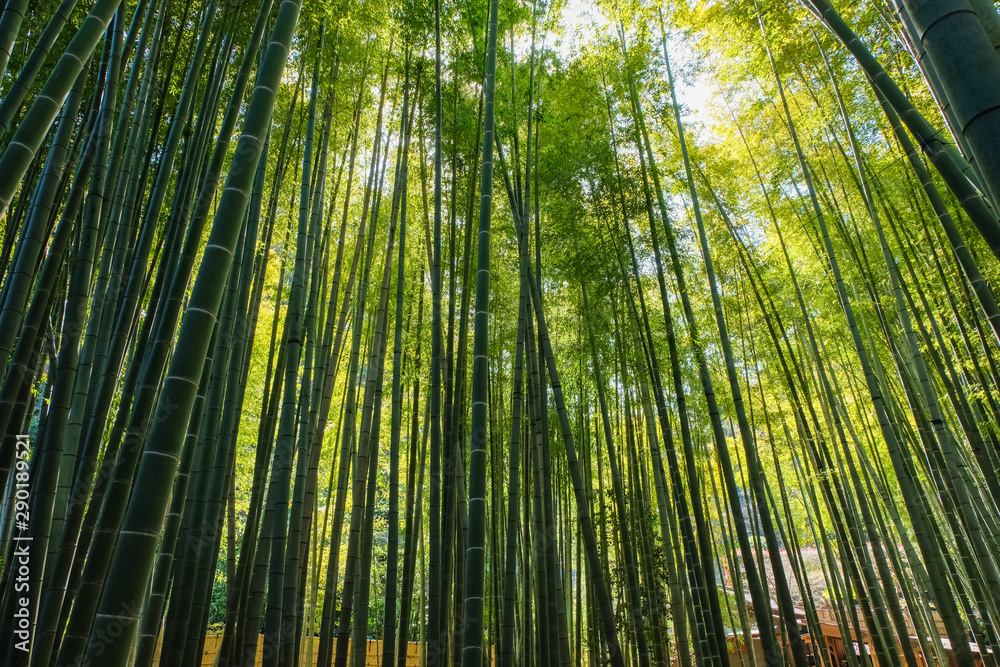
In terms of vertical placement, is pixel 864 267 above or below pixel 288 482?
above

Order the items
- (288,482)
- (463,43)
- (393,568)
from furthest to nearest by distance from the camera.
→ (463,43), (393,568), (288,482)

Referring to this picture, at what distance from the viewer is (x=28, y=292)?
1.86m

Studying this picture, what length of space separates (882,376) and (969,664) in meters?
3.54

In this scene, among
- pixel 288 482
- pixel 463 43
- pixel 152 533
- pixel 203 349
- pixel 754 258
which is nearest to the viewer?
pixel 152 533

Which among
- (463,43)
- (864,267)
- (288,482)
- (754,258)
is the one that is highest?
(463,43)

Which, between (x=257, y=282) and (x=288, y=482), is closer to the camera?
(x=288, y=482)

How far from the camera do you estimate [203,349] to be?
127cm

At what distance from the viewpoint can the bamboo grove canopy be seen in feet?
5.67

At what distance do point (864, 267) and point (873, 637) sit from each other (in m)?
3.35

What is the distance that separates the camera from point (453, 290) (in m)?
3.99

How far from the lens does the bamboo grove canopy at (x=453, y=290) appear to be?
1729mm

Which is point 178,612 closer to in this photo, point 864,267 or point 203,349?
point 203,349

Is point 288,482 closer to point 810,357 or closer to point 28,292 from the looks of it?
point 28,292

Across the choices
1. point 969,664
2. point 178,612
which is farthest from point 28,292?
point 969,664
